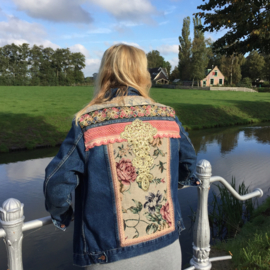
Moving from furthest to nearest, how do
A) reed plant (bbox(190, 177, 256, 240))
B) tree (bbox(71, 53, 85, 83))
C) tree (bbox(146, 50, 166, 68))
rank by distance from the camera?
tree (bbox(146, 50, 166, 68)), tree (bbox(71, 53, 85, 83)), reed plant (bbox(190, 177, 256, 240))

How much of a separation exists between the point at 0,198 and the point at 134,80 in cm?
672

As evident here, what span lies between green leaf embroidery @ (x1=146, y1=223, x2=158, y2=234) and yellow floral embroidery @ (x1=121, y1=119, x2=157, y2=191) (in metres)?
0.21

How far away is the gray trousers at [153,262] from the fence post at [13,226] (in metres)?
0.43

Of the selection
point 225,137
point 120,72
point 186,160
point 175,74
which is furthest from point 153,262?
point 175,74

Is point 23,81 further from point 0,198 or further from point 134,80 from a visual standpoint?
point 134,80

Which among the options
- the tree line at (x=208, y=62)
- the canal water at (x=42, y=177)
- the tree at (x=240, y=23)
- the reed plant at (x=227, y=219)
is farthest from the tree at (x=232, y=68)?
the reed plant at (x=227, y=219)

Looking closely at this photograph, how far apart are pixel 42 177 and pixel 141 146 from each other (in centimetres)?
800

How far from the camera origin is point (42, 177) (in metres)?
9.01

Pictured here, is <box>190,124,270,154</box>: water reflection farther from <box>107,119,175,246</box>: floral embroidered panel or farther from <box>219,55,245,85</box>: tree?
<box>219,55,245,85</box>: tree

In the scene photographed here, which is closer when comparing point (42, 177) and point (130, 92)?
point (130, 92)

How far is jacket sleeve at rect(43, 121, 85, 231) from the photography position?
1.50 m

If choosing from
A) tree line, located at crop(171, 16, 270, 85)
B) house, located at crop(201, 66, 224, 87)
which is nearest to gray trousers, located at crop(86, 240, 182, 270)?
tree line, located at crop(171, 16, 270, 85)

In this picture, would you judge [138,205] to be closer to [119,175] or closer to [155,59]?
[119,175]

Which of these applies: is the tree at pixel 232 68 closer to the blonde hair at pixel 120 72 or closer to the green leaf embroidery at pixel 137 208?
the blonde hair at pixel 120 72
